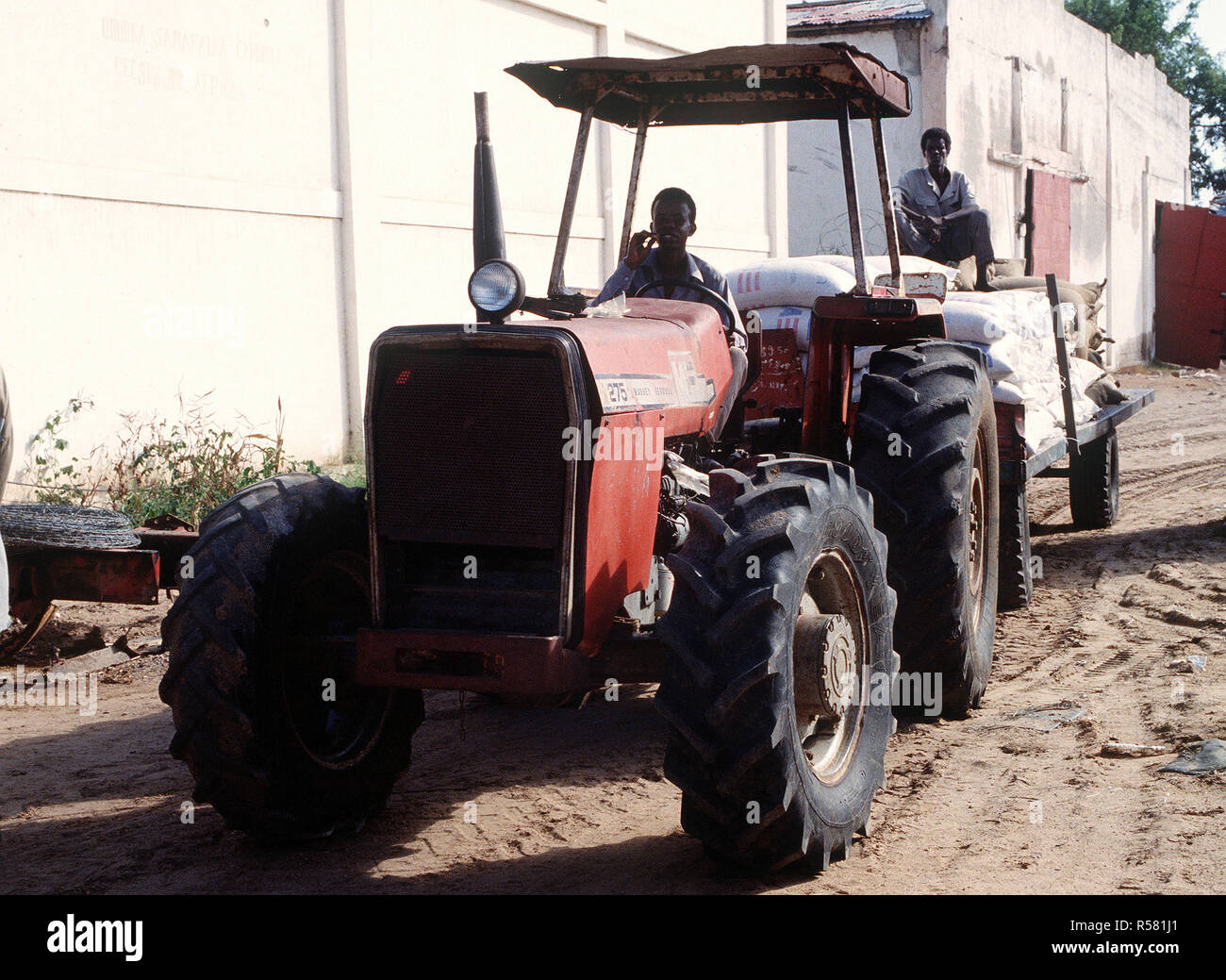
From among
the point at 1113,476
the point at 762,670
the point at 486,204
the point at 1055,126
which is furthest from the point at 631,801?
the point at 1055,126

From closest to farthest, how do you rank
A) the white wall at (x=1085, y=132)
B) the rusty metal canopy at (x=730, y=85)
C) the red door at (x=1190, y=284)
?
the rusty metal canopy at (x=730, y=85), the white wall at (x=1085, y=132), the red door at (x=1190, y=284)

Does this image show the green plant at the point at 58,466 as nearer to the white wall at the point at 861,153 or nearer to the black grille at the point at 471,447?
the black grille at the point at 471,447

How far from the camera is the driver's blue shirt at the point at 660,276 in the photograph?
557 cm

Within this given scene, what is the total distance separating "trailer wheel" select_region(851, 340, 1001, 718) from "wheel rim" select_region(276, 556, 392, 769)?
2080 millimetres

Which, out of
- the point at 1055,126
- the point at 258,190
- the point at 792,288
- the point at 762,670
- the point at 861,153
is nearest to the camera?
the point at 762,670

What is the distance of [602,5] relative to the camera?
1362 cm

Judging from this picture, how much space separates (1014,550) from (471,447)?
4.30m

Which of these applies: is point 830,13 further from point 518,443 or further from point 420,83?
point 518,443

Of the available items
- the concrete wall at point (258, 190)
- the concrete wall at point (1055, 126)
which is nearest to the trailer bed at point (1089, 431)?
the concrete wall at point (258, 190)

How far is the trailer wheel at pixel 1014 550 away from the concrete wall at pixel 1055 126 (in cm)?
1098

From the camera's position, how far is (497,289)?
4.26 meters

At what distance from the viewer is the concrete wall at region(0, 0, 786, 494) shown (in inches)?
334

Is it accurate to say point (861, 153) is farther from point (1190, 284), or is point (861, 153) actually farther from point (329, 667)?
point (329, 667)
